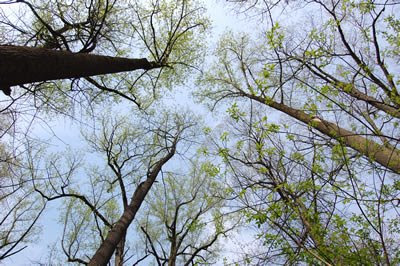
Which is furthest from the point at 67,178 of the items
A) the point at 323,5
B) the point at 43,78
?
the point at 323,5

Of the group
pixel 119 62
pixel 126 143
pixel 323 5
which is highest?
pixel 323 5

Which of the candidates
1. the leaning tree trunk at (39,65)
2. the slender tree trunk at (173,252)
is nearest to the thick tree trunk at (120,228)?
the slender tree trunk at (173,252)

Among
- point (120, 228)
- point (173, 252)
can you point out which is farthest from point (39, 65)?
point (173, 252)

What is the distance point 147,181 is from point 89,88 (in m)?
2.34

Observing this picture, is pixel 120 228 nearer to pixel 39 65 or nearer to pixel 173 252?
pixel 173 252

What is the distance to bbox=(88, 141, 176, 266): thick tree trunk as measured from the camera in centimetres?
461

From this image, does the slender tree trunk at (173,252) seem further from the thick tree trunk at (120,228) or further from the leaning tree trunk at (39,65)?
the leaning tree trunk at (39,65)

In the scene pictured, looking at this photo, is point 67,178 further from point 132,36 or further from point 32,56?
point 32,56

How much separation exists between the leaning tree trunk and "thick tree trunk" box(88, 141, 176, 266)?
2.76 m

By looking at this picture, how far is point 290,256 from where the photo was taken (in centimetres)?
312

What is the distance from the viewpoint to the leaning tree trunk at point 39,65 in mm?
2408

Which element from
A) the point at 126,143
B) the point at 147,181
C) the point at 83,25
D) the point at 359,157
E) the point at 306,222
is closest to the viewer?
the point at 359,157

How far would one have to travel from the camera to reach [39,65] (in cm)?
265

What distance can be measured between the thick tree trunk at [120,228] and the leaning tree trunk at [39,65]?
276cm
